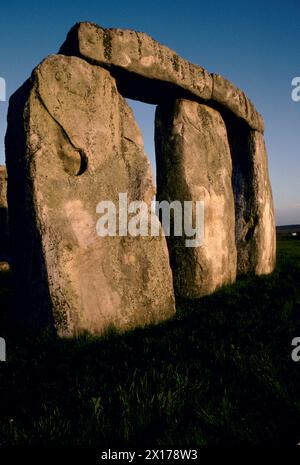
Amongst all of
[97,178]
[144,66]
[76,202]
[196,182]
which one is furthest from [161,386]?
[144,66]

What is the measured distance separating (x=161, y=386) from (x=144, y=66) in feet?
13.5

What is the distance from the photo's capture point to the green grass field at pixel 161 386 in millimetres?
2160

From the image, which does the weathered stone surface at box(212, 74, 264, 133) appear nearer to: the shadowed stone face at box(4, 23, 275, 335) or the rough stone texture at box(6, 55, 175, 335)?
the shadowed stone face at box(4, 23, 275, 335)

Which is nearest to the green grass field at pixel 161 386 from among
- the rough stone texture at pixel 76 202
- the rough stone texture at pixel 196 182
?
the rough stone texture at pixel 76 202

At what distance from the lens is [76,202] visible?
165 inches

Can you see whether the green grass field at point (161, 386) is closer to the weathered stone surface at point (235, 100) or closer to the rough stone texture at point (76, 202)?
the rough stone texture at point (76, 202)

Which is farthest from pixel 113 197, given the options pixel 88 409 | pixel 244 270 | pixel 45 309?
pixel 244 270

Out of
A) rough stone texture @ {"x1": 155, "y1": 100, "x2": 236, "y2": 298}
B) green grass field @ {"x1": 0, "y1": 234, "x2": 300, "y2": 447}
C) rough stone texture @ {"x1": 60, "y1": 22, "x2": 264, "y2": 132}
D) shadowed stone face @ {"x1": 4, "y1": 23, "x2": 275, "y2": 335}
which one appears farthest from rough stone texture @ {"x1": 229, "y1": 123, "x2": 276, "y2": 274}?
green grass field @ {"x1": 0, "y1": 234, "x2": 300, "y2": 447}

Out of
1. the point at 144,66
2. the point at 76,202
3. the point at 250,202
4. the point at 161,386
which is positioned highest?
the point at 144,66

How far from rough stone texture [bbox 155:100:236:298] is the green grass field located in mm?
1577

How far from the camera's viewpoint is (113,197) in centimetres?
451

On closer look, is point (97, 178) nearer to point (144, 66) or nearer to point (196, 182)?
point (144, 66)

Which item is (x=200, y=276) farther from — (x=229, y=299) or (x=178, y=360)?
(x=178, y=360)

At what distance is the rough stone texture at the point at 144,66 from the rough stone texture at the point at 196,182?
338mm
